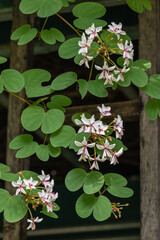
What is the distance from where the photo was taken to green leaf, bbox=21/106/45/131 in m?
2.01

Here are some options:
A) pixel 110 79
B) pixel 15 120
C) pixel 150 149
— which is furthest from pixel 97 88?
pixel 15 120

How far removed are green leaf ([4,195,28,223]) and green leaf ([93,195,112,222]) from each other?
260 millimetres

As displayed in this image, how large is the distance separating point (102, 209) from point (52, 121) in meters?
0.38

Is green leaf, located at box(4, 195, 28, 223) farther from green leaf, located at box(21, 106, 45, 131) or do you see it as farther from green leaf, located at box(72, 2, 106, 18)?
green leaf, located at box(72, 2, 106, 18)

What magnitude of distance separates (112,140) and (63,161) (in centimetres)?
383

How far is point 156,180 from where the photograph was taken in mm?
2754

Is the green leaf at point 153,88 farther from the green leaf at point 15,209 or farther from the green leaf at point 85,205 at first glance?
the green leaf at point 15,209

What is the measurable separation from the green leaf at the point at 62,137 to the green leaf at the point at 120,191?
241 millimetres

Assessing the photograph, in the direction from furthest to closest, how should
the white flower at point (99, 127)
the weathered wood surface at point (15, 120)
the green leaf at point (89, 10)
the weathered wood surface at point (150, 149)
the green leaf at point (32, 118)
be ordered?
the weathered wood surface at point (15, 120) → the weathered wood surface at point (150, 149) → the green leaf at point (89, 10) → the green leaf at point (32, 118) → the white flower at point (99, 127)

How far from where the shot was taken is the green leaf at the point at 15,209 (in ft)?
6.35

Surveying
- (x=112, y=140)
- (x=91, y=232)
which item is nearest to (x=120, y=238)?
(x=91, y=232)

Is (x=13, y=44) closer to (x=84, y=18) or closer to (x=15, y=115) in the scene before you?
(x=15, y=115)

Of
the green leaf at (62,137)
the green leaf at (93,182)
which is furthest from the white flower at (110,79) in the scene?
the green leaf at (93,182)

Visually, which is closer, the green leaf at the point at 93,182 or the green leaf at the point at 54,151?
the green leaf at the point at 93,182
